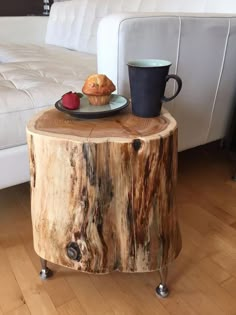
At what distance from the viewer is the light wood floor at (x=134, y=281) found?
0.76m

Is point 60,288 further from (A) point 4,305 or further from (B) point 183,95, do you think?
(B) point 183,95

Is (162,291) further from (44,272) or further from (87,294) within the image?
(44,272)

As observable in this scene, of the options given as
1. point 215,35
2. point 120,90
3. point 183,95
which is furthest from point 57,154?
point 215,35

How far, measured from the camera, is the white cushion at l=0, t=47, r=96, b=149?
2.94 feet

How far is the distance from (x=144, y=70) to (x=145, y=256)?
421 millimetres

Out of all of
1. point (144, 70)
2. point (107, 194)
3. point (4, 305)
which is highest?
point (144, 70)

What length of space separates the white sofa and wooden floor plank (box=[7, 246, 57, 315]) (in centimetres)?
21

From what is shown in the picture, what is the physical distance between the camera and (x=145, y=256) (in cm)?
74

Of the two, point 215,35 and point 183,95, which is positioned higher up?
point 215,35

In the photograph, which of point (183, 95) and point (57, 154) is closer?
point (57, 154)

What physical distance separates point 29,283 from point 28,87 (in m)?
0.59

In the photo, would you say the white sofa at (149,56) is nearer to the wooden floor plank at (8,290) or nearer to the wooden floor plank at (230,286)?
the wooden floor plank at (8,290)

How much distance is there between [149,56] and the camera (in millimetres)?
934

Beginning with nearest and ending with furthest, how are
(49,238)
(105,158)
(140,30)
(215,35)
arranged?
(105,158), (49,238), (140,30), (215,35)
